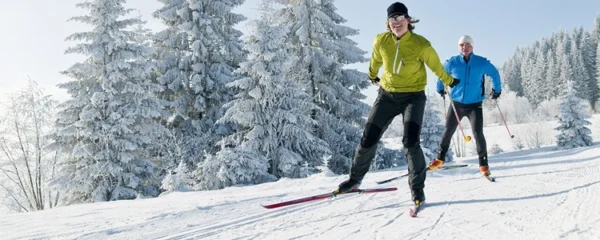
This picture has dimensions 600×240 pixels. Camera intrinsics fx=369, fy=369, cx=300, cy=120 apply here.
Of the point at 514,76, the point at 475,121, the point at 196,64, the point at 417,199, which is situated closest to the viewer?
the point at 417,199

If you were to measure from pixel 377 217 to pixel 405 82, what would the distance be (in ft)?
4.72

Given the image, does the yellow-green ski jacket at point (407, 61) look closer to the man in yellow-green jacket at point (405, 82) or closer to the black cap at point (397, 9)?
the man in yellow-green jacket at point (405, 82)

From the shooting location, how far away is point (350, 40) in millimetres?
19172

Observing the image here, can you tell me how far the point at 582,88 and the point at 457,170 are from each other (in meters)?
87.8

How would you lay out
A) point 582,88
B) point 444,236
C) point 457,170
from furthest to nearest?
point 582,88
point 457,170
point 444,236

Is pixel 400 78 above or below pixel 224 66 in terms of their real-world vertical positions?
below

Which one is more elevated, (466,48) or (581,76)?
(581,76)

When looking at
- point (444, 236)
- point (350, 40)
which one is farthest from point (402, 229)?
point (350, 40)

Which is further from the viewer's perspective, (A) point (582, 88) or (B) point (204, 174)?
(A) point (582, 88)

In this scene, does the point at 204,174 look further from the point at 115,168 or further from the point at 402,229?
the point at 402,229

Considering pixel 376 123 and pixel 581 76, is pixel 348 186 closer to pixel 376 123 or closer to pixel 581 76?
pixel 376 123

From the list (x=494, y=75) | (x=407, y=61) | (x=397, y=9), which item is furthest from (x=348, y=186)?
(x=494, y=75)

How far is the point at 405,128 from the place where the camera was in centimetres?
384

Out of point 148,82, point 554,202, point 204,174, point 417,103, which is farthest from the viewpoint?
point 148,82
